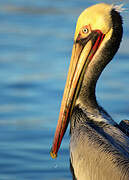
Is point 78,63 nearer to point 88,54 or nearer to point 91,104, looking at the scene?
point 88,54

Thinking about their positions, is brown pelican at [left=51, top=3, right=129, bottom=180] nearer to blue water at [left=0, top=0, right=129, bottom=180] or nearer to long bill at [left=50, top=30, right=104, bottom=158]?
long bill at [left=50, top=30, right=104, bottom=158]

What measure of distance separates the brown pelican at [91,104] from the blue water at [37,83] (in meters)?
0.26

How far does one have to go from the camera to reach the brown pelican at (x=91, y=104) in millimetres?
6345

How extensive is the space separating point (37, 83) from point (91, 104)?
13.0 ft

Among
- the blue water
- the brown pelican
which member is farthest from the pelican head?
the blue water

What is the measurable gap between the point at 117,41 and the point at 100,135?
1.01 m

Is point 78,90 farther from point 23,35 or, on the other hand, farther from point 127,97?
point 23,35

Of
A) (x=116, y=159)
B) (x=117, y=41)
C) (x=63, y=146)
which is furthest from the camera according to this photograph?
(x=63, y=146)

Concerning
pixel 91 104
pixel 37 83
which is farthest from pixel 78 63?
pixel 37 83

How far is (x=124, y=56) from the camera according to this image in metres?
11.8

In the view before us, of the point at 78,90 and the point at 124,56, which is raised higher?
the point at 78,90

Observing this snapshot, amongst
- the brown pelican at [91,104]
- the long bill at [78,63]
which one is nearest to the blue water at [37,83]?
the brown pelican at [91,104]

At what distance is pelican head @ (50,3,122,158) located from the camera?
686 centimetres

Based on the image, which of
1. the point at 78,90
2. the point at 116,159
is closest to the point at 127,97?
the point at 78,90
